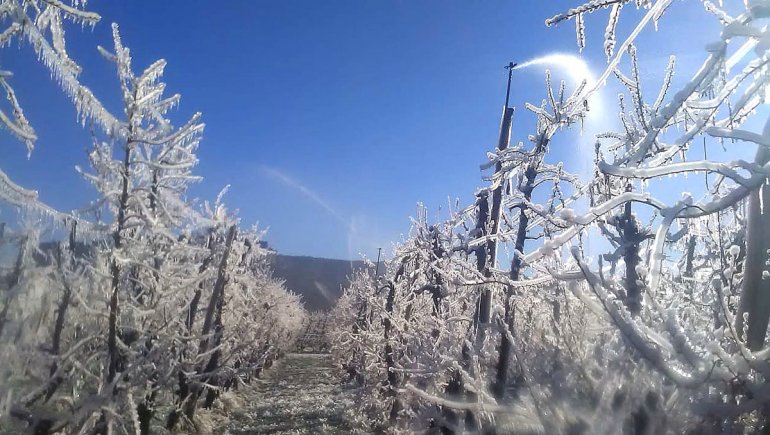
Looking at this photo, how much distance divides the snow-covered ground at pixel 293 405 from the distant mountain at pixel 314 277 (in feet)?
267

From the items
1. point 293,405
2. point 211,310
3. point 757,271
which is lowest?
point 293,405

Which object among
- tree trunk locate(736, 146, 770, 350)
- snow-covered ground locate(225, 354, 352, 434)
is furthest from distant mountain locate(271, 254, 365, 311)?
tree trunk locate(736, 146, 770, 350)

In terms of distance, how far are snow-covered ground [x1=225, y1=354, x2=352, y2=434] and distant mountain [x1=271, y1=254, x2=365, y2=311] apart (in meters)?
81.5

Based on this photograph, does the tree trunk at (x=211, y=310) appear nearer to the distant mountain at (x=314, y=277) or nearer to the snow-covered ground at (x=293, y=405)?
the snow-covered ground at (x=293, y=405)

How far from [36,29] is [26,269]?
18.5 feet

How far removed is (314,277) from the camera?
486 feet

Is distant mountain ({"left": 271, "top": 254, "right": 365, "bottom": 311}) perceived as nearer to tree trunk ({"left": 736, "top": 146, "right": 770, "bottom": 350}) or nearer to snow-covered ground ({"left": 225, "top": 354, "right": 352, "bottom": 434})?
snow-covered ground ({"left": 225, "top": 354, "right": 352, "bottom": 434})

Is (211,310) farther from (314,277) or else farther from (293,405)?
(314,277)

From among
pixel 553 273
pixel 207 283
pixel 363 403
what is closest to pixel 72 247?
pixel 553 273

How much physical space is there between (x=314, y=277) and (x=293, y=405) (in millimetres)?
119094

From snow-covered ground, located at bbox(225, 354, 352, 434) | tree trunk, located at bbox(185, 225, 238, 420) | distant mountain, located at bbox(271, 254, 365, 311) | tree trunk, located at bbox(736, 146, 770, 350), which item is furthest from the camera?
distant mountain, located at bbox(271, 254, 365, 311)

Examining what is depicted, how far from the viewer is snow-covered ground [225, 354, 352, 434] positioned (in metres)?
23.8

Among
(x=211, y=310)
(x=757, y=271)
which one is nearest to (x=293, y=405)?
(x=211, y=310)

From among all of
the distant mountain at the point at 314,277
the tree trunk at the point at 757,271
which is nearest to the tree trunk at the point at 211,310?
the tree trunk at the point at 757,271
